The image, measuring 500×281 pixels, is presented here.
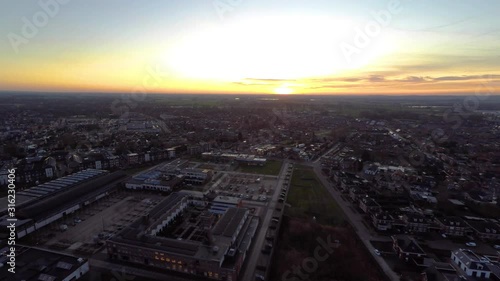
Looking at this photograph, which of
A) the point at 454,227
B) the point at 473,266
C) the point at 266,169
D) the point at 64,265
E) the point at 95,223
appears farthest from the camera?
the point at 266,169

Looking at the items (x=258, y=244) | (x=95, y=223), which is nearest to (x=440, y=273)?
(x=258, y=244)

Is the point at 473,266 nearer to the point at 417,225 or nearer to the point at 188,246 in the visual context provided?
the point at 417,225

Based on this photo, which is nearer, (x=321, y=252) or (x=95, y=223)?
(x=321, y=252)

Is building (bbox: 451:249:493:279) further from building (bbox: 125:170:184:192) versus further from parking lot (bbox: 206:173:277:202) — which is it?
building (bbox: 125:170:184:192)

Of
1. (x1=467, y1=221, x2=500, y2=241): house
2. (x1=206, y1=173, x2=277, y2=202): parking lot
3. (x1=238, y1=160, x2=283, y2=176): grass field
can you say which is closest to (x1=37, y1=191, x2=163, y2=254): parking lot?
(x1=206, y1=173, x2=277, y2=202): parking lot

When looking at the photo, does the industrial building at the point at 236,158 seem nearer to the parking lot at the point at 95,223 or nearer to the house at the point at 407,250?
the parking lot at the point at 95,223
